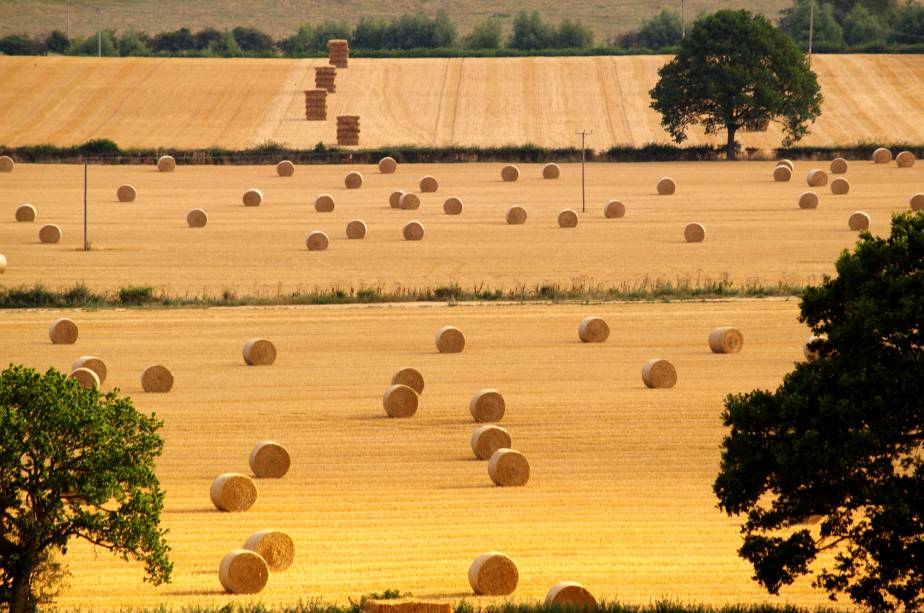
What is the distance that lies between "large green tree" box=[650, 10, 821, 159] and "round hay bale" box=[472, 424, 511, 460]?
5673 cm

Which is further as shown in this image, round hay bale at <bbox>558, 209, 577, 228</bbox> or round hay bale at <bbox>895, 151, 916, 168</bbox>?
round hay bale at <bbox>895, 151, 916, 168</bbox>

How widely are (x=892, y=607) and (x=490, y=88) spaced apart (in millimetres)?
85803

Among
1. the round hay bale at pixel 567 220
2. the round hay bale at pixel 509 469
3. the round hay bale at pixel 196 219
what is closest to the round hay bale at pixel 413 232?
the round hay bale at pixel 567 220

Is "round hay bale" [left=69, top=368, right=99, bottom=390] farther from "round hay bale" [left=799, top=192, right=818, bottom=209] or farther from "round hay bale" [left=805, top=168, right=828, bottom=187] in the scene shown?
"round hay bale" [left=805, top=168, right=828, bottom=187]

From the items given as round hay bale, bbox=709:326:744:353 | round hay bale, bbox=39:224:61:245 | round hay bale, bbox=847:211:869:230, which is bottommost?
round hay bale, bbox=39:224:61:245

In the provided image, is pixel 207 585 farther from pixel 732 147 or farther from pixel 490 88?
pixel 490 88

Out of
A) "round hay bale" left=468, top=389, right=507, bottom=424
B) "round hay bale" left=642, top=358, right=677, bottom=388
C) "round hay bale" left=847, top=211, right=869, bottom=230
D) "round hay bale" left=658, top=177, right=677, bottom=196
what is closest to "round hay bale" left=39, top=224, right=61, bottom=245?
"round hay bale" left=658, top=177, right=677, bottom=196

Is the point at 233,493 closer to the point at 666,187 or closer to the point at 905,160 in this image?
the point at 666,187

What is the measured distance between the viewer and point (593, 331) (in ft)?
137

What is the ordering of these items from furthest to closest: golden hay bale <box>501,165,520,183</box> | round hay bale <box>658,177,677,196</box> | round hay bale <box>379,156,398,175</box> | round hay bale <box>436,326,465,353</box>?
1. round hay bale <box>379,156,398,175</box>
2. golden hay bale <box>501,165,520,183</box>
3. round hay bale <box>658,177,677,196</box>
4. round hay bale <box>436,326,465,353</box>

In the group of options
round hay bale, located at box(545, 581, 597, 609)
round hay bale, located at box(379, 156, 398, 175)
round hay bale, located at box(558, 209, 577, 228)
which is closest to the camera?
round hay bale, located at box(545, 581, 597, 609)

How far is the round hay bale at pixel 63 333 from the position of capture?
41406mm

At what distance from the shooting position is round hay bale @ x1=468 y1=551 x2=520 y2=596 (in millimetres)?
20344

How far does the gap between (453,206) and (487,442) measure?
36.7m
